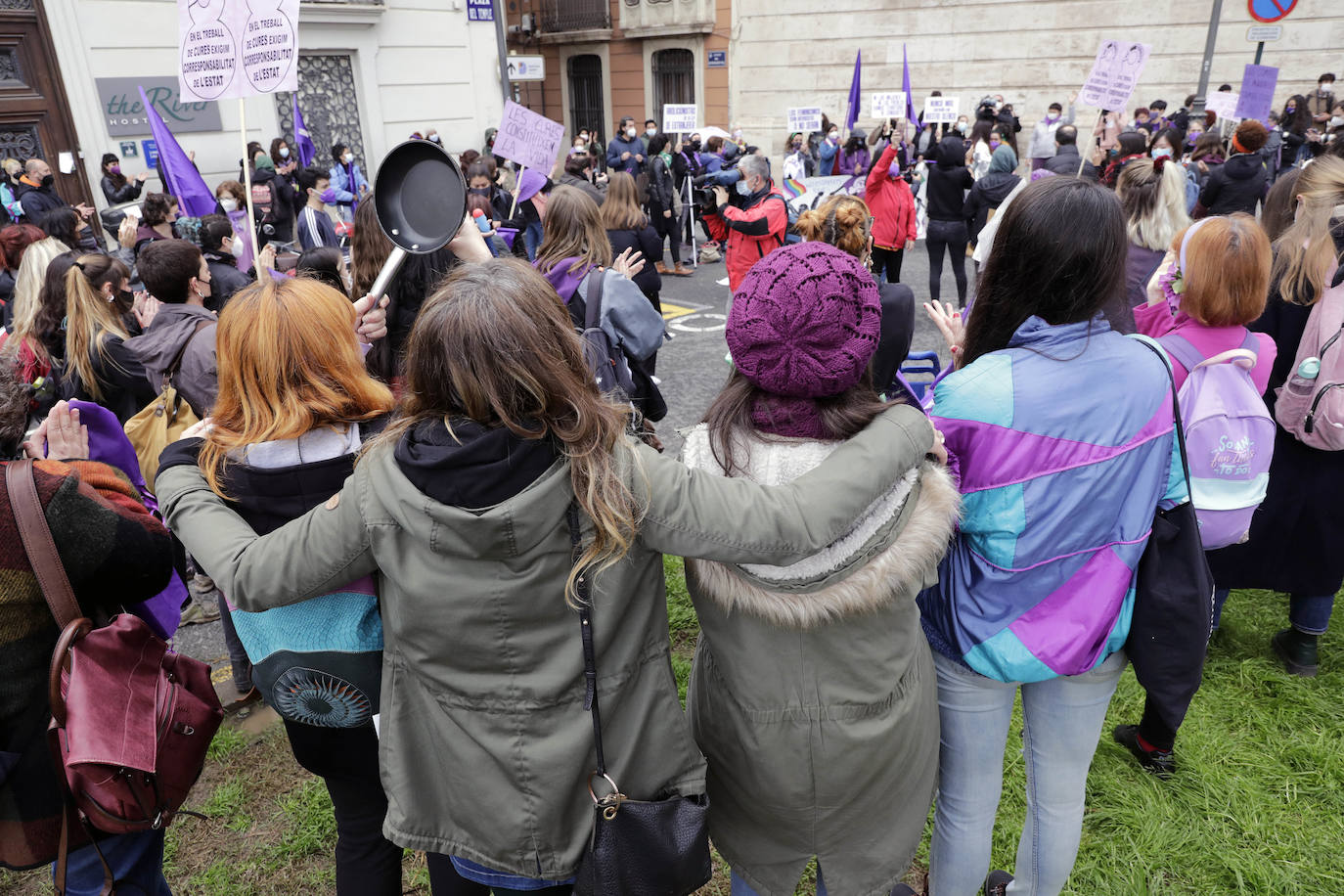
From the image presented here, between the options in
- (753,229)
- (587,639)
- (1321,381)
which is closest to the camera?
(587,639)

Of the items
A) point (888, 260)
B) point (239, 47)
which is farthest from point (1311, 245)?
point (888, 260)

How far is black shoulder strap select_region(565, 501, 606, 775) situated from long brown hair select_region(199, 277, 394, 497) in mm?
652

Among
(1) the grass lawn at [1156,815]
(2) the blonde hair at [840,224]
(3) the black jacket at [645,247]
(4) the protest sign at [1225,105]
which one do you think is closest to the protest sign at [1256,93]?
(4) the protest sign at [1225,105]

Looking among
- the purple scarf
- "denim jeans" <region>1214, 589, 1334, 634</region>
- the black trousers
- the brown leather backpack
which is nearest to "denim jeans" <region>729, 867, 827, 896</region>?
the brown leather backpack

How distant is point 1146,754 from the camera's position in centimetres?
292

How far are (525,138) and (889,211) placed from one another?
348 cm

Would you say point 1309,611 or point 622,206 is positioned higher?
point 622,206

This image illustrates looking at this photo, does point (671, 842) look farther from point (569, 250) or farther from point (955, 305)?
point (955, 305)

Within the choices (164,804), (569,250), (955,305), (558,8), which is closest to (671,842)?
(164,804)

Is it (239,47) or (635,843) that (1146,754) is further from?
(239,47)

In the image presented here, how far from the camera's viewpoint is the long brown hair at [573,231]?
4152 millimetres

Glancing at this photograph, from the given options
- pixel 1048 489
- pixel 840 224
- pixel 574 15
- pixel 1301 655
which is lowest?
pixel 1301 655

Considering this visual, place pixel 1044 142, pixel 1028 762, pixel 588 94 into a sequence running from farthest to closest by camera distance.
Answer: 1. pixel 588 94
2. pixel 1044 142
3. pixel 1028 762

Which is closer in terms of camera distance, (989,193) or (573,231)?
(573,231)
